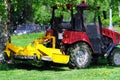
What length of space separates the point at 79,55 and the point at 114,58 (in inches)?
64.3

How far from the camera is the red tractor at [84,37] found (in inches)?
614

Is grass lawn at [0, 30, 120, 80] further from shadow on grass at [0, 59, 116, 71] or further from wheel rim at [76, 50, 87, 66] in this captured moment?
wheel rim at [76, 50, 87, 66]

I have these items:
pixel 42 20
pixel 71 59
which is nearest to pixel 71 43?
pixel 71 59

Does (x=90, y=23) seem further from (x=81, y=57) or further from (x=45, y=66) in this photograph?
(x=45, y=66)

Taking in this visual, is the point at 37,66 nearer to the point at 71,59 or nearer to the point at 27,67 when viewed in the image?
the point at 27,67

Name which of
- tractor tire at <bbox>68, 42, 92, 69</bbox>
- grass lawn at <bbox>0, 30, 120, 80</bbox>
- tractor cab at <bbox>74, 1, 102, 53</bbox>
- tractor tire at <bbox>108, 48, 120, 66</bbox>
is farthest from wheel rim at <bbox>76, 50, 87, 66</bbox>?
tractor tire at <bbox>108, 48, 120, 66</bbox>

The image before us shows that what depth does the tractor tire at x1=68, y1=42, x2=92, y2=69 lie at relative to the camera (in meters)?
15.4

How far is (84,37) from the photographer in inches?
626

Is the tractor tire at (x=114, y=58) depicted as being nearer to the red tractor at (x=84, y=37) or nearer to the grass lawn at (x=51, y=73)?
the red tractor at (x=84, y=37)

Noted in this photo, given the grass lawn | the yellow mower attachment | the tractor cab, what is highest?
the tractor cab

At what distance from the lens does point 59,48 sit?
624 inches

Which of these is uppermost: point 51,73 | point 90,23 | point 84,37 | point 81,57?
point 90,23

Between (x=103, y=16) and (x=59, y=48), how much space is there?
2.25 meters

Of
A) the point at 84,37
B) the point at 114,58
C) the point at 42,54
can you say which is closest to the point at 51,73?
the point at 42,54
